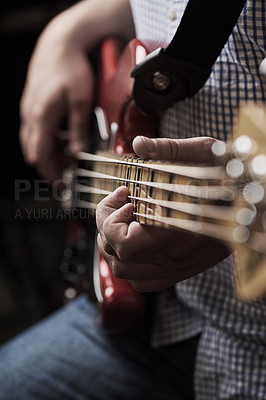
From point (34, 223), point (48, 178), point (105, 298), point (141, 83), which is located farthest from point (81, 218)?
point (34, 223)

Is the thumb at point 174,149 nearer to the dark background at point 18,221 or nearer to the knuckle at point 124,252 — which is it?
the knuckle at point 124,252

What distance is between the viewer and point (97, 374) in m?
0.65

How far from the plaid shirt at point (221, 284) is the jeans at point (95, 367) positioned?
1.6 inches

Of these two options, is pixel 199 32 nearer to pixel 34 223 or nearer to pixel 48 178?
pixel 48 178

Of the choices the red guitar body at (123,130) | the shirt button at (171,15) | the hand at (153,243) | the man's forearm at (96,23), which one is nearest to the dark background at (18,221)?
the man's forearm at (96,23)

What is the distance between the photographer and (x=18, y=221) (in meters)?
1.47

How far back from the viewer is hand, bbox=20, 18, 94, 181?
2.51 feet

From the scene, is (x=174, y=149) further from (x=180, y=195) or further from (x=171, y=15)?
(x=171, y=15)

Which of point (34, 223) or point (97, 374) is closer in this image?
point (97, 374)

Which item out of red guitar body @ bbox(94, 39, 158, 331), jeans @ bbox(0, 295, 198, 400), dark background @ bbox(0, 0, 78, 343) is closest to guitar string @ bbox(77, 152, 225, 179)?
red guitar body @ bbox(94, 39, 158, 331)

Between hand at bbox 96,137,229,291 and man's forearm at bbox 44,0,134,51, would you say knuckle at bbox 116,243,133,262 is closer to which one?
hand at bbox 96,137,229,291

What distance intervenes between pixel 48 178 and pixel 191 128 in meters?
0.40

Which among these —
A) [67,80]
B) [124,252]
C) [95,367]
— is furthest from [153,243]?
[67,80]

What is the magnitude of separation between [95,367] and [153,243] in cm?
37
